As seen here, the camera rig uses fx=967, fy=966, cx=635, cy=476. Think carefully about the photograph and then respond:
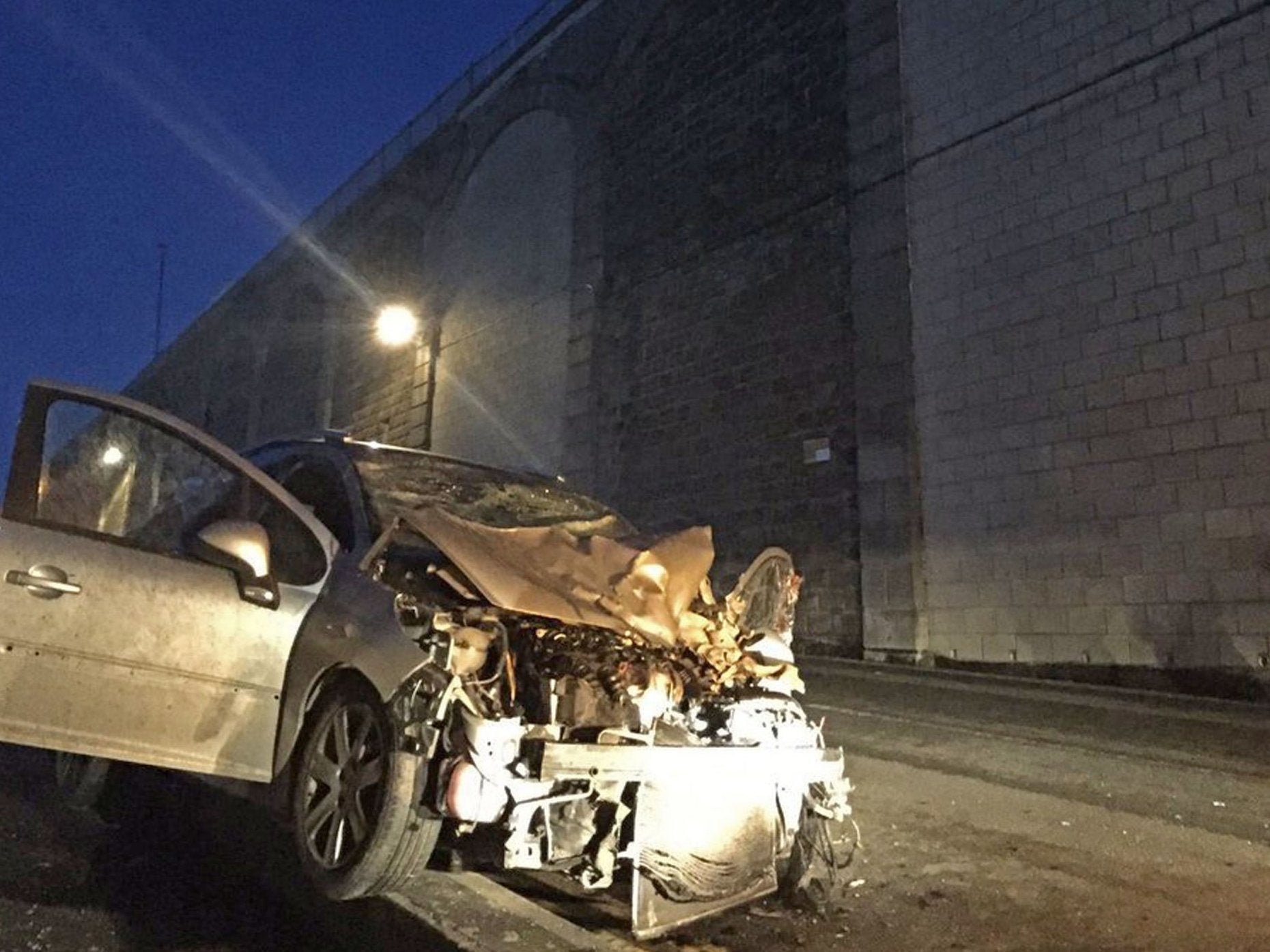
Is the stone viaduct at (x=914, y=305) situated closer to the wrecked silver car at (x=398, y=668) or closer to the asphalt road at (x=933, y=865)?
the asphalt road at (x=933, y=865)

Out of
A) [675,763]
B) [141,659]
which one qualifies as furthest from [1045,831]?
[141,659]

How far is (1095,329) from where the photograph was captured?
885cm

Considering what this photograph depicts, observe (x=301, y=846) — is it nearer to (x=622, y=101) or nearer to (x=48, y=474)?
(x=48, y=474)

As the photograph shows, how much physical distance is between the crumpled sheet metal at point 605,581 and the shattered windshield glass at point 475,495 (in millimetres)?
335

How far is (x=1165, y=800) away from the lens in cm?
479

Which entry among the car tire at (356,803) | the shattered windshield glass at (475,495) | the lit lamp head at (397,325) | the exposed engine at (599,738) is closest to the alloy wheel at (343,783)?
the car tire at (356,803)

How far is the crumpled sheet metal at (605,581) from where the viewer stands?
336cm

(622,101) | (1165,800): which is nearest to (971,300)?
(1165,800)

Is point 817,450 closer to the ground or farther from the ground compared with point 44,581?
farther from the ground

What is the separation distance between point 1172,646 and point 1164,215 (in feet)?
12.3

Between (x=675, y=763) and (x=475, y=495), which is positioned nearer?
(x=675, y=763)

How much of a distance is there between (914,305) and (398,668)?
8577 mm

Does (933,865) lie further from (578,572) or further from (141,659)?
(141,659)

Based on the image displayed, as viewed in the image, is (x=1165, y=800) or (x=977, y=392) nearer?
(x=1165, y=800)
